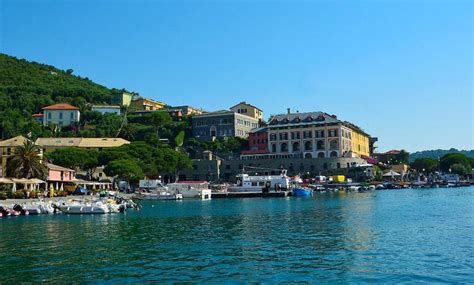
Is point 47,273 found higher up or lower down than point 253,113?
lower down

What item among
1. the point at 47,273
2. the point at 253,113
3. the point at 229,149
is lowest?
the point at 47,273

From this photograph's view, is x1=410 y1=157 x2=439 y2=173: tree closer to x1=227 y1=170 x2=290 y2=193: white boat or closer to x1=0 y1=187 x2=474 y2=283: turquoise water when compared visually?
x1=227 y1=170 x2=290 y2=193: white boat

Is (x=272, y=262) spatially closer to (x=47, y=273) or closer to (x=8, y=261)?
(x=47, y=273)

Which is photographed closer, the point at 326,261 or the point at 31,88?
the point at 326,261

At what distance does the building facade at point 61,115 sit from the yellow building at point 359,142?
72.1 meters

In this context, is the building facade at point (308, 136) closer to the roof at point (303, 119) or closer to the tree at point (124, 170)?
the roof at point (303, 119)

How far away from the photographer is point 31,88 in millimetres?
149625

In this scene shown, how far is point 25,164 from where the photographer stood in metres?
61.8

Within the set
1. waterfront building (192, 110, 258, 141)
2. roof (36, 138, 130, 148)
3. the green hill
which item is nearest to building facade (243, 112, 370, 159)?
waterfront building (192, 110, 258, 141)

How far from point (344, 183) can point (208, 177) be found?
101ft

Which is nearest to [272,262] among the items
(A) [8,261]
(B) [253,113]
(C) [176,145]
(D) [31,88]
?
(A) [8,261]

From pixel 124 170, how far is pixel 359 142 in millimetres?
71984

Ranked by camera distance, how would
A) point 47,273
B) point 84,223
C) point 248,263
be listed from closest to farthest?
point 47,273 → point 248,263 → point 84,223

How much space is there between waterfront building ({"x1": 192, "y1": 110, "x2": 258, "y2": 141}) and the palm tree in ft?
210
